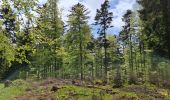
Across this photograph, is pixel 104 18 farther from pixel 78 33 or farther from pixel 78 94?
pixel 78 94

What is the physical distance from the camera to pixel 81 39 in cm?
6319

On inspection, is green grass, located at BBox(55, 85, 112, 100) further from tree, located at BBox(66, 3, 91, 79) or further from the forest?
tree, located at BBox(66, 3, 91, 79)

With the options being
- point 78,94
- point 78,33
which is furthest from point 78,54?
point 78,94

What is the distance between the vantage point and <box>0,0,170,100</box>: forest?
34.7 feet

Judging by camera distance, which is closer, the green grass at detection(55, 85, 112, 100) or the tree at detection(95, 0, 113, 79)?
the green grass at detection(55, 85, 112, 100)

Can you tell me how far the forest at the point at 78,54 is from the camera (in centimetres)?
1057

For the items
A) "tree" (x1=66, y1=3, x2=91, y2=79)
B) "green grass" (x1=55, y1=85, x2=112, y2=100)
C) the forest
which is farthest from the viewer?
"tree" (x1=66, y1=3, x2=91, y2=79)

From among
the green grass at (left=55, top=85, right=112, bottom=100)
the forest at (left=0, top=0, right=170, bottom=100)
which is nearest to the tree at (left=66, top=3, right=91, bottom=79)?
the forest at (left=0, top=0, right=170, bottom=100)

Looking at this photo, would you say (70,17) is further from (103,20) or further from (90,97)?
(90,97)

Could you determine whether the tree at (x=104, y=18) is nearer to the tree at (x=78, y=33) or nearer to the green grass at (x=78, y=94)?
the tree at (x=78, y=33)

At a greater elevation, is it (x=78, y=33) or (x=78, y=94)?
(x=78, y=33)

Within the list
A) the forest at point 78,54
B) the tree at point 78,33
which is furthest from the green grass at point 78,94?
the tree at point 78,33

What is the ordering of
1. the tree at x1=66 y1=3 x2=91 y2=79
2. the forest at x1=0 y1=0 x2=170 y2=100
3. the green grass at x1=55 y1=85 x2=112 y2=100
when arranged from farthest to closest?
the tree at x1=66 y1=3 x2=91 y2=79
the green grass at x1=55 y1=85 x2=112 y2=100
the forest at x1=0 y1=0 x2=170 y2=100

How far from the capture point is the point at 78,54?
65.4 meters
